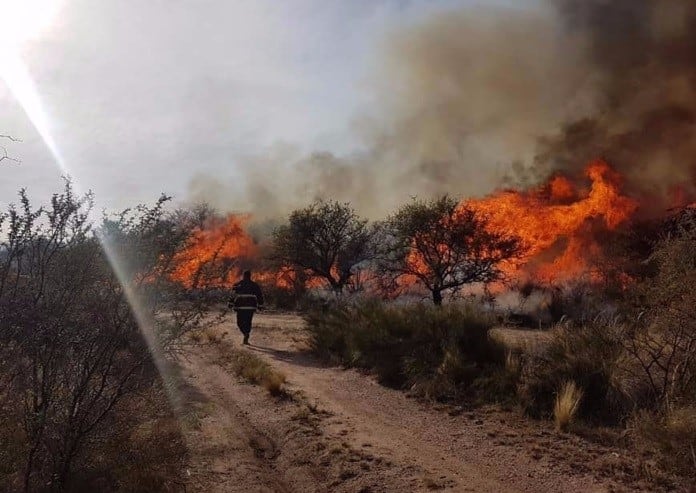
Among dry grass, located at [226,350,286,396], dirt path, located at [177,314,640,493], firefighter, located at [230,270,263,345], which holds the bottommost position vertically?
dirt path, located at [177,314,640,493]

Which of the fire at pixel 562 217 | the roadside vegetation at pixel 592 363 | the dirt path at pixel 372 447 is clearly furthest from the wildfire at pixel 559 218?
the dirt path at pixel 372 447

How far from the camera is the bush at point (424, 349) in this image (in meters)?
9.11

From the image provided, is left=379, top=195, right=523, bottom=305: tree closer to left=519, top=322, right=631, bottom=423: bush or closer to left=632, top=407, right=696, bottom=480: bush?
left=519, top=322, right=631, bottom=423: bush

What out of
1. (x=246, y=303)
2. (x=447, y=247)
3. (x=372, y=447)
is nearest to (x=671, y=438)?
(x=372, y=447)

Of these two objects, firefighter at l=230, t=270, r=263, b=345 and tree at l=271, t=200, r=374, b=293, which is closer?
firefighter at l=230, t=270, r=263, b=345

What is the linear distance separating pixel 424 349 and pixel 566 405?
3727 millimetres

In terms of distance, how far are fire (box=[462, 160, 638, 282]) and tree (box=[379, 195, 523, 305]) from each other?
1.07 meters

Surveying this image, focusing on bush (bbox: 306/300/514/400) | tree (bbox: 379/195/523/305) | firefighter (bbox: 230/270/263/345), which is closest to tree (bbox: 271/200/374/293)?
tree (bbox: 379/195/523/305)

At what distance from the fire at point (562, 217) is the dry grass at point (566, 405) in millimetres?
16459

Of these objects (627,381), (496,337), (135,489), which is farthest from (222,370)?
(627,381)

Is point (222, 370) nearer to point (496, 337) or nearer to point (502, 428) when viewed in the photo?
point (496, 337)

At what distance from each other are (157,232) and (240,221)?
37.4 m

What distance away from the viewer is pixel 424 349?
1052 centimetres

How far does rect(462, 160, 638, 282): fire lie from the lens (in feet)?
75.5
